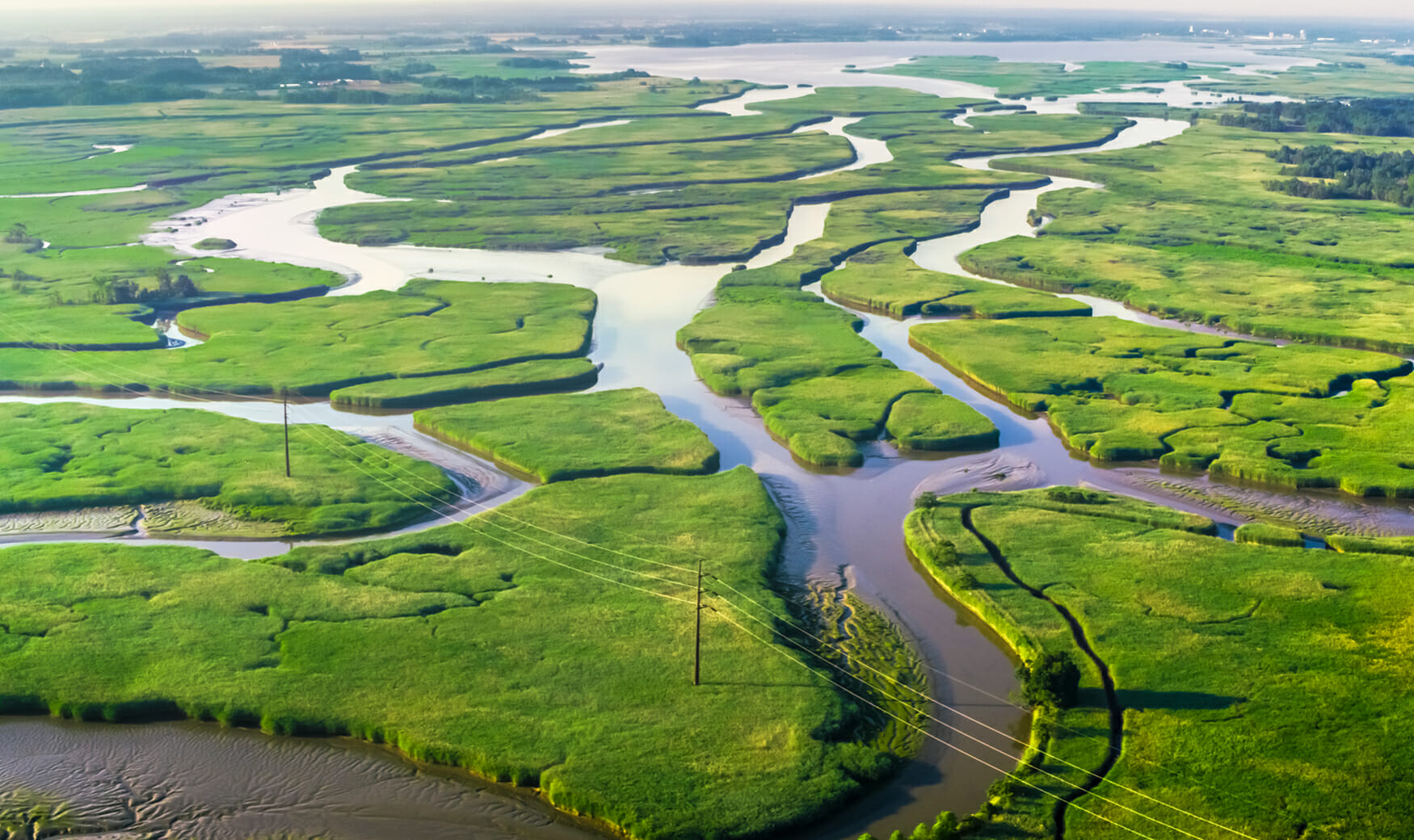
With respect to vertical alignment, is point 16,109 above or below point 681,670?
above

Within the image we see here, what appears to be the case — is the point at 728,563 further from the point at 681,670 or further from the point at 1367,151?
the point at 1367,151

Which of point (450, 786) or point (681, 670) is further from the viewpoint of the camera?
point (681, 670)

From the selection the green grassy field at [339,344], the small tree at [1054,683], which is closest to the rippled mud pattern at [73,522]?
the green grassy field at [339,344]

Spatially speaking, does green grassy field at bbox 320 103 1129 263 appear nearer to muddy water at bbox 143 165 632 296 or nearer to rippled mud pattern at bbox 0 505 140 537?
muddy water at bbox 143 165 632 296

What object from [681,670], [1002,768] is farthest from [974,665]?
[681,670]

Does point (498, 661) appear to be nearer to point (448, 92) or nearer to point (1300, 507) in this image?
point (1300, 507)

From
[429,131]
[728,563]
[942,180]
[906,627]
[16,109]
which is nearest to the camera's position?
[906,627]

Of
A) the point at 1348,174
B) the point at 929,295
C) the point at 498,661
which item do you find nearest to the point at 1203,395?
the point at 929,295
